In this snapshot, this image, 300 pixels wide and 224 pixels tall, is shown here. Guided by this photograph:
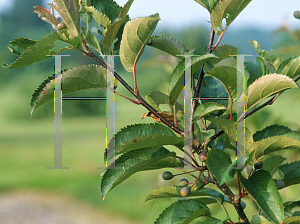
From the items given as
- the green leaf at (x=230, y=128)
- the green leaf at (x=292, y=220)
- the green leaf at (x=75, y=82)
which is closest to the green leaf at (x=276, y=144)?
the green leaf at (x=230, y=128)

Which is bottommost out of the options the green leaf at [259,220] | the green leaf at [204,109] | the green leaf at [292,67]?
the green leaf at [259,220]

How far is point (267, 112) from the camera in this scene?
880mm

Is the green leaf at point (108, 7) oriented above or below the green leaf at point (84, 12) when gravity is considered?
above

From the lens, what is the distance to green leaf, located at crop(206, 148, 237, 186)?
33 centimetres

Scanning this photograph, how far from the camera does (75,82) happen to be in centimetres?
34

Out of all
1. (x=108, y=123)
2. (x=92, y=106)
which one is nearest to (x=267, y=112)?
(x=108, y=123)

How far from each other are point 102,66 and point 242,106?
0.20 metres

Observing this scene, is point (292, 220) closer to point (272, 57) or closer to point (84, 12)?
point (272, 57)

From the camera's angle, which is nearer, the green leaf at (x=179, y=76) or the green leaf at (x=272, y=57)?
the green leaf at (x=179, y=76)

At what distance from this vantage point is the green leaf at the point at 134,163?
A: 340mm

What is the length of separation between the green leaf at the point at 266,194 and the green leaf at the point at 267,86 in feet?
0.33

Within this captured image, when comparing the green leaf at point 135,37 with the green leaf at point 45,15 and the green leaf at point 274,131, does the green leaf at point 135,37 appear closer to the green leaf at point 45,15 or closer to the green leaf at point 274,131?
the green leaf at point 45,15

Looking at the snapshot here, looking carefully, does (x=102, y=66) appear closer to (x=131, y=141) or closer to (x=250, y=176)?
(x=131, y=141)

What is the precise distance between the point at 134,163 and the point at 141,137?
6 cm
